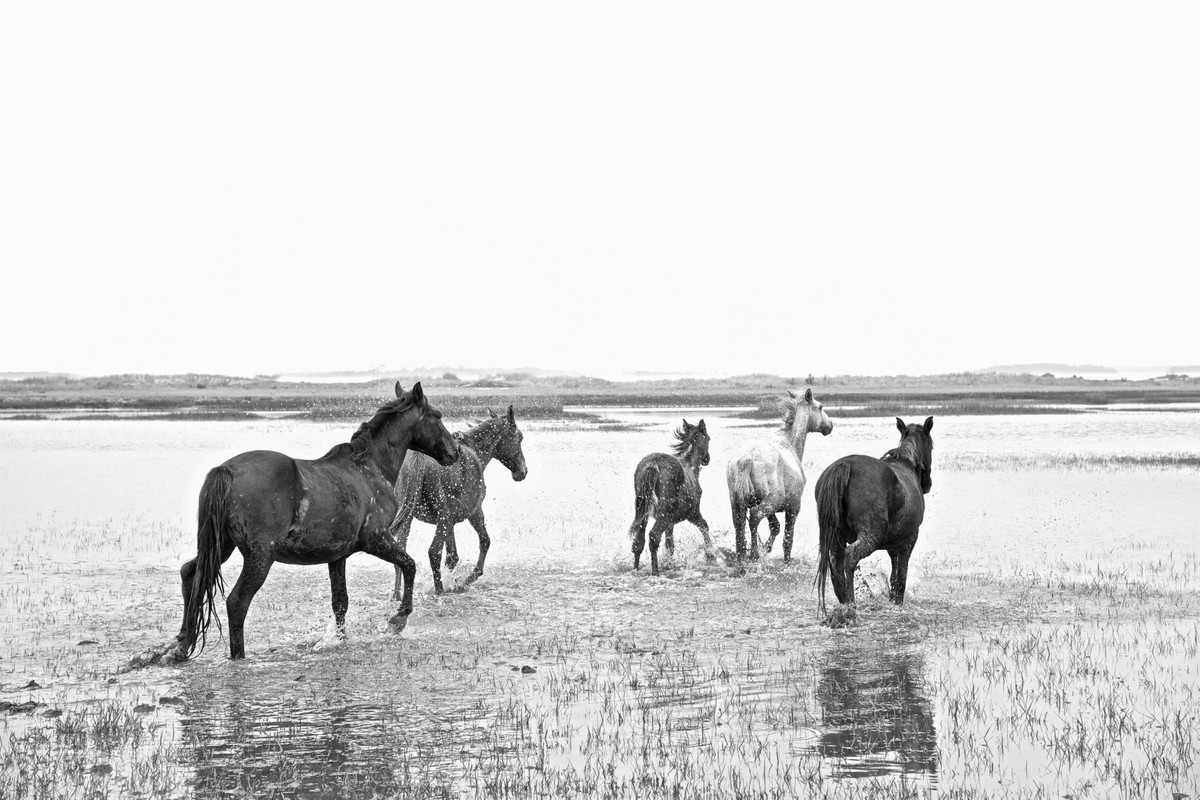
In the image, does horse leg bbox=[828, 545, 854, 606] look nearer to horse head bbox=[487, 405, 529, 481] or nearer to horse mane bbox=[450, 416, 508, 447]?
horse head bbox=[487, 405, 529, 481]

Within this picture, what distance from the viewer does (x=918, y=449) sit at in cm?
1049

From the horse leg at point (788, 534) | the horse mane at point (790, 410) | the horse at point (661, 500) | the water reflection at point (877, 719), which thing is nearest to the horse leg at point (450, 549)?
the horse at point (661, 500)

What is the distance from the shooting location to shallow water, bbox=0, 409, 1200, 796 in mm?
6000

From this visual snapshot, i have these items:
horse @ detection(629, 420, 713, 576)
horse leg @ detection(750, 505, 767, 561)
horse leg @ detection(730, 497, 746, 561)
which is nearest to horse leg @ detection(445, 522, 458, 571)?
horse @ detection(629, 420, 713, 576)

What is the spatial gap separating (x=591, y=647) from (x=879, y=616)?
2.76 metres

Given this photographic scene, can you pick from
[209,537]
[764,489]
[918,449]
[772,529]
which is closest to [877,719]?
[918,449]

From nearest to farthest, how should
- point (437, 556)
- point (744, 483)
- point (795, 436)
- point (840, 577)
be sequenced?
point (840, 577) < point (437, 556) < point (744, 483) < point (795, 436)

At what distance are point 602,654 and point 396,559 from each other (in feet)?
6.19

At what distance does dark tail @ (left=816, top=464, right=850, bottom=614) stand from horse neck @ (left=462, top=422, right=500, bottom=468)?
4.28 meters

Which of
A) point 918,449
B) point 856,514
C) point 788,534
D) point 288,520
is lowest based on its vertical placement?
point 788,534

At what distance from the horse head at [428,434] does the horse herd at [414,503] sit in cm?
1

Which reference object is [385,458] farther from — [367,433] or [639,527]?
[639,527]

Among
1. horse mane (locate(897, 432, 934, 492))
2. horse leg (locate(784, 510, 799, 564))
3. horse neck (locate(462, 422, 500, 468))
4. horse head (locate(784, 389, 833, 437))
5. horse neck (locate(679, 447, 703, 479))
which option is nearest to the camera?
horse mane (locate(897, 432, 934, 492))

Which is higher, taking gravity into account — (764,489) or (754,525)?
(764,489)
